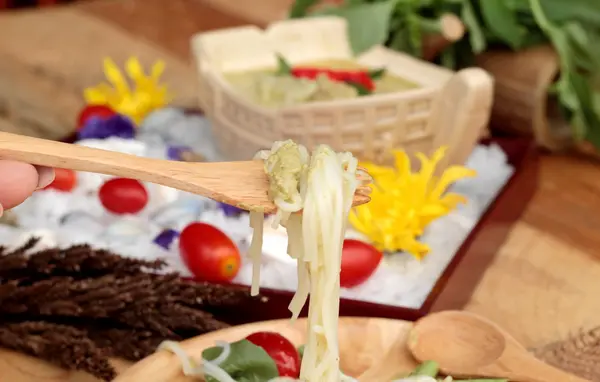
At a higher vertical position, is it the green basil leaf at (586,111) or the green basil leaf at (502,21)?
the green basil leaf at (502,21)

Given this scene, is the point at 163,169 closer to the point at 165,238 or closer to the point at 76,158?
the point at 76,158

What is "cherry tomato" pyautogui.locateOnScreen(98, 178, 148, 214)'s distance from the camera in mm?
1102

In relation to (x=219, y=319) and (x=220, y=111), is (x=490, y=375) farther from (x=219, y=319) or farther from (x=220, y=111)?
(x=220, y=111)

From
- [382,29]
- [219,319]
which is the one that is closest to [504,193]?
[382,29]

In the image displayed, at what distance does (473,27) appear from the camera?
138 cm

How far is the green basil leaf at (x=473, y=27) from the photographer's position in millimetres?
1381

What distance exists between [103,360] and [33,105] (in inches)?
35.1

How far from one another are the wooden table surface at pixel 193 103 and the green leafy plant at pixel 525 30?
0.12 m

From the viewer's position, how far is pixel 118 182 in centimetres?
111

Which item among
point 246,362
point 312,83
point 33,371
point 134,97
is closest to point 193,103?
point 134,97

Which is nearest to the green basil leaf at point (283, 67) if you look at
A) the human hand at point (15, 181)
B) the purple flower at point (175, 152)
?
the purple flower at point (175, 152)

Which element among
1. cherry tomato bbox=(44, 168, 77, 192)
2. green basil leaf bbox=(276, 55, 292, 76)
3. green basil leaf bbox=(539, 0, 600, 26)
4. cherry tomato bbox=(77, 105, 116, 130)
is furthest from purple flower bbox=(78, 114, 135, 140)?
green basil leaf bbox=(539, 0, 600, 26)

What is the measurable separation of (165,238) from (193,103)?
0.64m

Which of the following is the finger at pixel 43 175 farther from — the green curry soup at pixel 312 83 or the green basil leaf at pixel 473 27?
the green basil leaf at pixel 473 27
